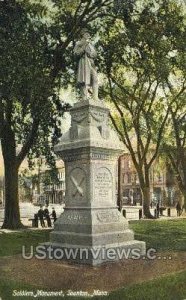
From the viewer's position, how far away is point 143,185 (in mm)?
35469

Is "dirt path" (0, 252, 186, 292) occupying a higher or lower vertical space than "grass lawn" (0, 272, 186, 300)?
higher

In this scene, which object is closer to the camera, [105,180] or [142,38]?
[105,180]

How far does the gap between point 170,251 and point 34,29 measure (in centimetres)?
1375

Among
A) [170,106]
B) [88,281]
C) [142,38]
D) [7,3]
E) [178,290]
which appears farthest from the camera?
[170,106]

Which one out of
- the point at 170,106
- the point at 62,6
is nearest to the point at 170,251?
the point at 62,6

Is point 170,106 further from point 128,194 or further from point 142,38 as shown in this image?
point 128,194

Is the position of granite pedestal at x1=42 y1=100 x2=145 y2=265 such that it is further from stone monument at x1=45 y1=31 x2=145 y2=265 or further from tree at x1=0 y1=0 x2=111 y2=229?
tree at x1=0 y1=0 x2=111 y2=229

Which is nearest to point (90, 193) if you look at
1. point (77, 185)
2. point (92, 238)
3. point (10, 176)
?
point (77, 185)

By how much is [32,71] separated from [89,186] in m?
10.1

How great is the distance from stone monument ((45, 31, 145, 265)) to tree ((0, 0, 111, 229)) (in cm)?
779

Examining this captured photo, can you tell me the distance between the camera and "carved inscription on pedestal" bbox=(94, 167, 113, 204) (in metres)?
13.1

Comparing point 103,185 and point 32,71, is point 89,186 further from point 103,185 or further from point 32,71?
point 32,71

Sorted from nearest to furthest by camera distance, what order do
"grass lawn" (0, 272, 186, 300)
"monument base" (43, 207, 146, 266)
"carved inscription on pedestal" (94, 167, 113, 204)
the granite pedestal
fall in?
"grass lawn" (0, 272, 186, 300)
"monument base" (43, 207, 146, 266)
the granite pedestal
"carved inscription on pedestal" (94, 167, 113, 204)

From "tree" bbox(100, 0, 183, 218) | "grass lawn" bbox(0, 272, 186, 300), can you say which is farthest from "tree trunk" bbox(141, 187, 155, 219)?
"grass lawn" bbox(0, 272, 186, 300)
